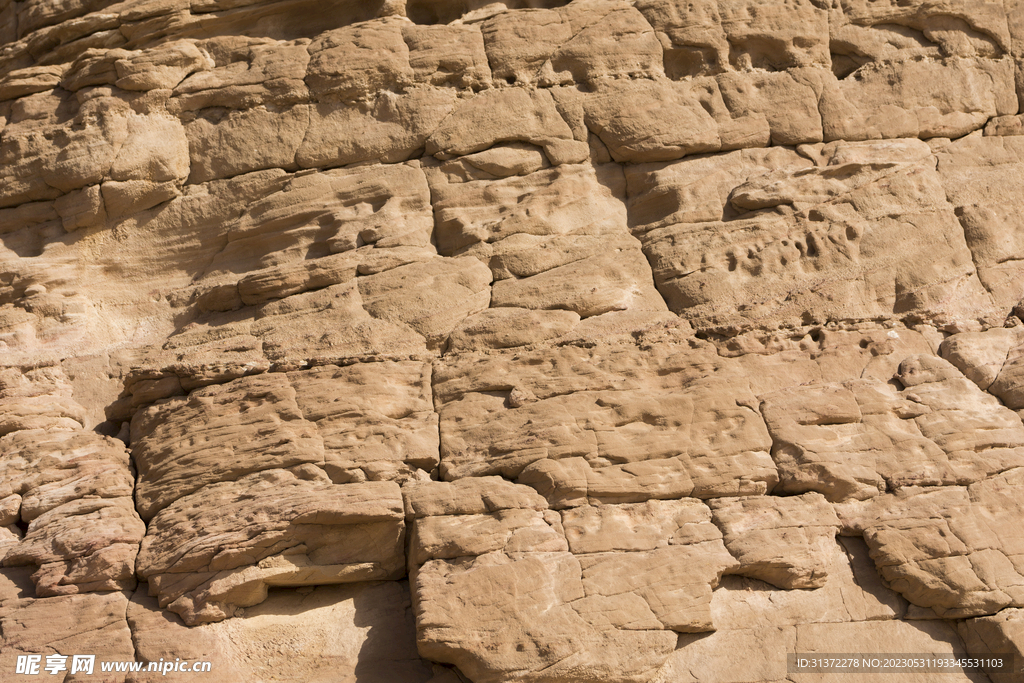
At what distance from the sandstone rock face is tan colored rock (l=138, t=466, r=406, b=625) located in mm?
26

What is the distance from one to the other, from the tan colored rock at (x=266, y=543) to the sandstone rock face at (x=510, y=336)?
0.03 m

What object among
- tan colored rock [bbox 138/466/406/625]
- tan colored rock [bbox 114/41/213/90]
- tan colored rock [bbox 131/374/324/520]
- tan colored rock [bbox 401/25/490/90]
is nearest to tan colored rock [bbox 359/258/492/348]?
tan colored rock [bbox 131/374/324/520]

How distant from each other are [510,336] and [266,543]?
239 centimetres

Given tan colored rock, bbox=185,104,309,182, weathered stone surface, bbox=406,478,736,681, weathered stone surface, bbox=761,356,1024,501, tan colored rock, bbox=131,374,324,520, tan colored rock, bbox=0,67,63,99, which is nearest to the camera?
weathered stone surface, bbox=406,478,736,681

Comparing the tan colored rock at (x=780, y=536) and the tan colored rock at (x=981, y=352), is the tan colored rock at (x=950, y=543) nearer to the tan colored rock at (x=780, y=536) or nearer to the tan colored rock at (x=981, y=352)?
the tan colored rock at (x=780, y=536)

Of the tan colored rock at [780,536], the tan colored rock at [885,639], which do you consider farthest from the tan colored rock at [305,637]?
the tan colored rock at [885,639]

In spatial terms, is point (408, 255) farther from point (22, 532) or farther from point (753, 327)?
point (22, 532)

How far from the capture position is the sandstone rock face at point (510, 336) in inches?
208

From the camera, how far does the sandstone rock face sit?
528 cm

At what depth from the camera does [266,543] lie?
548cm

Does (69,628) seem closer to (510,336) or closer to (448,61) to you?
(510,336)

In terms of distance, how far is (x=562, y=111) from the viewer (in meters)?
7.37

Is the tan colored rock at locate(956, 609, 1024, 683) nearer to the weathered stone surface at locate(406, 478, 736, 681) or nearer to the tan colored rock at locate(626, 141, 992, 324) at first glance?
the weathered stone surface at locate(406, 478, 736, 681)

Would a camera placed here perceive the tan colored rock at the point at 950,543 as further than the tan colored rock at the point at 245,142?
No
